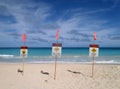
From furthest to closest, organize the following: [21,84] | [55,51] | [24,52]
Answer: [24,52] < [55,51] < [21,84]

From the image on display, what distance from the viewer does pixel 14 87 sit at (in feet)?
24.6

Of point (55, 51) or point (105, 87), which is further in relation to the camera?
point (55, 51)

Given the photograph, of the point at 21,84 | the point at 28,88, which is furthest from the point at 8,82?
the point at 28,88

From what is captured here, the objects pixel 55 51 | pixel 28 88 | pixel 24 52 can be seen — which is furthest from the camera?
pixel 24 52

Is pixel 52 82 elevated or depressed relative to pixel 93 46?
depressed

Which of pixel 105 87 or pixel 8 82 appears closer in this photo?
pixel 105 87

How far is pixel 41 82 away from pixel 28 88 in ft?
3.57

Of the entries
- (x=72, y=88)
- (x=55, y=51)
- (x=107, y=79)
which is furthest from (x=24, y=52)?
(x=107, y=79)

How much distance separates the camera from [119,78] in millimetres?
8945

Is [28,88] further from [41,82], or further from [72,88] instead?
[72,88]

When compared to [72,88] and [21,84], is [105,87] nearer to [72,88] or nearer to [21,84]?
[72,88]

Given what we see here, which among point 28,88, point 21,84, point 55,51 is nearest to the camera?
point 28,88

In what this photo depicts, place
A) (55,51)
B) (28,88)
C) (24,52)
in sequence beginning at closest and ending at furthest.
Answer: (28,88) < (55,51) < (24,52)

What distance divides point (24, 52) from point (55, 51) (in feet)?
5.48
